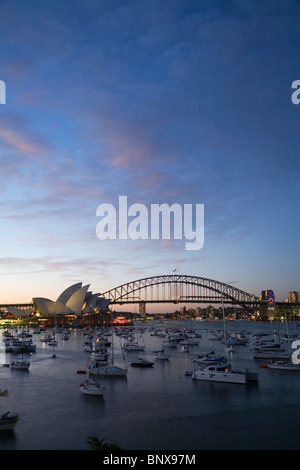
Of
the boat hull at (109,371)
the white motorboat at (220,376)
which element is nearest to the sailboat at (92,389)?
the boat hull at (109,371)

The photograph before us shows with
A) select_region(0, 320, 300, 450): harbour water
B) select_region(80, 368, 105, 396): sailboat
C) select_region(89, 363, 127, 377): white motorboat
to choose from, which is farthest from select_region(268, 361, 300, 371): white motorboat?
select_region(80, 368, 105, 396): sailboat

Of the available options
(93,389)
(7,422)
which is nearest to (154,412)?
(93,389)

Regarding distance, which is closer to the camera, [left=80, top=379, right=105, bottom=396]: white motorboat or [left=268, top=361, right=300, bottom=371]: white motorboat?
[left=80, top=379, right=105, bottom=396]: white motorboat

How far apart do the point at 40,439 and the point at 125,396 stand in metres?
11.6

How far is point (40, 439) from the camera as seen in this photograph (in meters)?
20.4

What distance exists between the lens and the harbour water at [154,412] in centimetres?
2011

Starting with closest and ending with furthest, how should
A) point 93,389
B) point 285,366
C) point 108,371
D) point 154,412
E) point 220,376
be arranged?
point 154,412
point 93,389
point 220,376
point 108,371
point 285,366

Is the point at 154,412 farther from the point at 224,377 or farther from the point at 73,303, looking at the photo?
the point at 73,303

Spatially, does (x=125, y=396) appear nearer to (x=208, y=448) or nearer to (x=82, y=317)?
(x=208, y=448)

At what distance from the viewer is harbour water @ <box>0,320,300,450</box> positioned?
2011 cm

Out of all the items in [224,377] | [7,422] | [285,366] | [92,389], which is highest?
[7,422]

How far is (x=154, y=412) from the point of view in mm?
26078

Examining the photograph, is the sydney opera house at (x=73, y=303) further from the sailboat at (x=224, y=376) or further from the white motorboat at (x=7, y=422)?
the white motorboat at (x=7, y=422)

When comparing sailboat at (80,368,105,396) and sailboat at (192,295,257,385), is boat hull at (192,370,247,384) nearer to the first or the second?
sailboat at (192,295,257,385)
